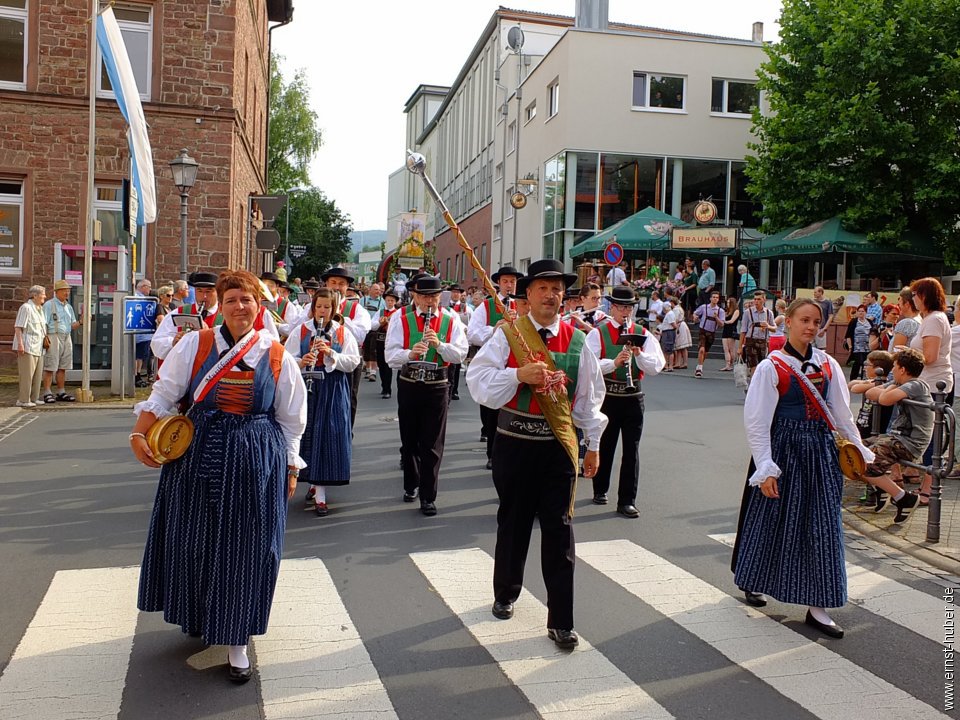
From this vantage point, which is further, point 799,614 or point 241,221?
point 241,221

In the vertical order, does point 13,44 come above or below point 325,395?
above

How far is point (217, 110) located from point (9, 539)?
14723mm

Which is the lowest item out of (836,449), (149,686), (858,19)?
(149,686)

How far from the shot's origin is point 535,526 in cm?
716

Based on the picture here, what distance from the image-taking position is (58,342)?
564 inches

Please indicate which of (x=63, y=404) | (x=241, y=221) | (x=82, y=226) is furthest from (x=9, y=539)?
(x=241, y=221)

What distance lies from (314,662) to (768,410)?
2.78 m

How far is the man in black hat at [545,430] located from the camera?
4836 mm

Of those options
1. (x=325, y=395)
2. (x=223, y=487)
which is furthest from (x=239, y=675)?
(x=325, y=395)

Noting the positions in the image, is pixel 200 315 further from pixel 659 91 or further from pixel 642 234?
pixel 659 91

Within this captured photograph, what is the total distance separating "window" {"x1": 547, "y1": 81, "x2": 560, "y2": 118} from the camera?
3534cm

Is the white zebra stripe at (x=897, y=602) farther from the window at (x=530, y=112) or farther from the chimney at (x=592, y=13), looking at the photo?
the chimney at (x=592, y=13)

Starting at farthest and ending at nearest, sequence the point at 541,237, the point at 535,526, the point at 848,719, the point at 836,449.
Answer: the point at 541,237, the point at 535,526, the point at 836,449, the point at 848,719

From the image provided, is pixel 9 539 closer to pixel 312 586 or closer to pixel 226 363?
pixel 312 586
